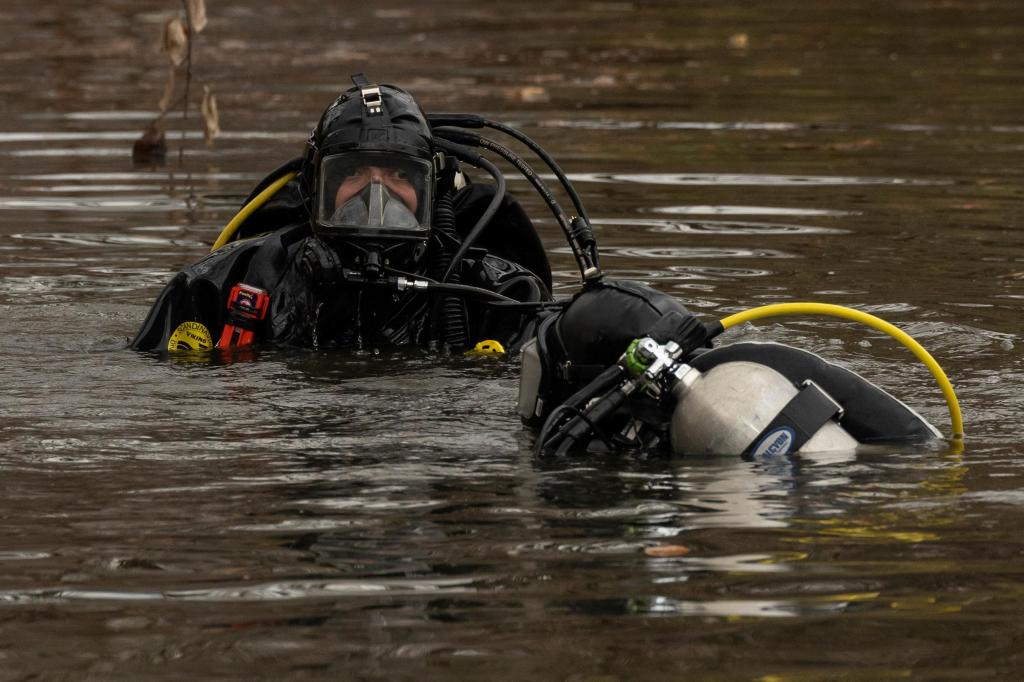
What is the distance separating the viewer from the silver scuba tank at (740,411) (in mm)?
4859

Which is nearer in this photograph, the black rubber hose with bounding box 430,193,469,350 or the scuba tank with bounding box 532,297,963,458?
the scuba tank with bounding box 532,297,963,458

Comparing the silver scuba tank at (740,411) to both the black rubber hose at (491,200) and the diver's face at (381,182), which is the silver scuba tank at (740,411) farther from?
the diver's face at (381,182)

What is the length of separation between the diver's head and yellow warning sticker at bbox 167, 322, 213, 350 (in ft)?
2.14

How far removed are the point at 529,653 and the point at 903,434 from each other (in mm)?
1858

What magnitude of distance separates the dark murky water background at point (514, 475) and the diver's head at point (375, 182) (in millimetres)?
478

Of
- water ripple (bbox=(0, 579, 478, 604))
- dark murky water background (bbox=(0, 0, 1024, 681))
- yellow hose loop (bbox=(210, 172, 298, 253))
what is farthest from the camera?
yellow hose loop (bbox=(210, 172, 298, 253))

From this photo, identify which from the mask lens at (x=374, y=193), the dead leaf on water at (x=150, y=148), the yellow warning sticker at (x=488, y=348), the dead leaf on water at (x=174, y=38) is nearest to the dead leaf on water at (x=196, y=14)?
the dead leaf on water at (x=174, y=38)

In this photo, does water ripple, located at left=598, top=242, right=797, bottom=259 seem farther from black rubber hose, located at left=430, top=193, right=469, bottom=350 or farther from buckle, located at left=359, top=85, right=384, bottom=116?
buckle, located at left=359, top=85, right=384, bottom=116

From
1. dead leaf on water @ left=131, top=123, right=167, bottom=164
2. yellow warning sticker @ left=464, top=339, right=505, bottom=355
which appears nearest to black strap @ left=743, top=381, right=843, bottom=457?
yellow warning sticker @ left=464, top=339, right=505, bottom=355

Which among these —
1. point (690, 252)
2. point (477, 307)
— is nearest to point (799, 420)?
point (477, 307)

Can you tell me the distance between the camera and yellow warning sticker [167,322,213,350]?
6828mm

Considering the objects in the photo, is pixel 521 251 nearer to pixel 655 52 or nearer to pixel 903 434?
pixel 903 434

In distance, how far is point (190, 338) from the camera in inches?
269

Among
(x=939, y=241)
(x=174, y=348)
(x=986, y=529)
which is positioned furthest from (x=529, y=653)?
(x=939, y=241)
